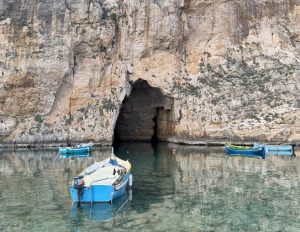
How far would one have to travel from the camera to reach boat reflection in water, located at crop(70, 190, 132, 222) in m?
19.9

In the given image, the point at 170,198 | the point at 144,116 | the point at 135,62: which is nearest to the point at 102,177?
the point at 170,198

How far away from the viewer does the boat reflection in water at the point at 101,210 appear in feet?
65.4

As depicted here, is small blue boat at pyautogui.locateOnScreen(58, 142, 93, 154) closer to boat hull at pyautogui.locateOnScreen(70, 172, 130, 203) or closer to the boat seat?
the boat seat

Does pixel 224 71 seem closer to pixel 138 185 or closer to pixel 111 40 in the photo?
pixel 111 40

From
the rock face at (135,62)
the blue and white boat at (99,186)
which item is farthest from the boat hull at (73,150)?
the blue and white boat at (99,186)

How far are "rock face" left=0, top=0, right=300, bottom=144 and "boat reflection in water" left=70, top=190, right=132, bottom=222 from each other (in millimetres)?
30096

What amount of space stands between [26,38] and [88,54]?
714 cm

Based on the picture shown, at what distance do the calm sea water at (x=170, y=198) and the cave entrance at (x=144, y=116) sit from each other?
67.1ft

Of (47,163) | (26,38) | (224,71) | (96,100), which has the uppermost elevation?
(26,38)

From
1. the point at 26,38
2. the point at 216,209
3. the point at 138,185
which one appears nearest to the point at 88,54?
the point at 26,38

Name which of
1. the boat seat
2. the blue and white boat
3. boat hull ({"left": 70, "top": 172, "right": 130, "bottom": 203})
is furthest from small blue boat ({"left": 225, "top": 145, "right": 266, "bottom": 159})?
boat hull ({"left": 70, "top": 172, "right": 130, "bottom": 203})

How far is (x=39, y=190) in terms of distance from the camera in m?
25.7

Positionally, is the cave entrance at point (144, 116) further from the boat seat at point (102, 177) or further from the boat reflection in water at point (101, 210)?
the boat reflection in water at point (101, 210)

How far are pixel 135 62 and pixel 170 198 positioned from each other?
3274cm
